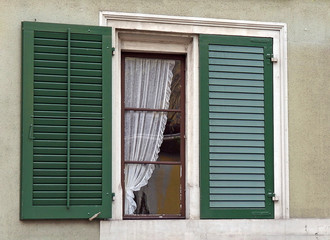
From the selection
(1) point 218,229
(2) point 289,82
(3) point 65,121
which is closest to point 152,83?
(3) point 65,121

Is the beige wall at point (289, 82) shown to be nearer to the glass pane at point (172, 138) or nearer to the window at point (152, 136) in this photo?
the window at point (152, 136)

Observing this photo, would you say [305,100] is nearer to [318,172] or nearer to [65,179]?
[318,172]

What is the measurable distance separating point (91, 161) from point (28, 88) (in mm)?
958

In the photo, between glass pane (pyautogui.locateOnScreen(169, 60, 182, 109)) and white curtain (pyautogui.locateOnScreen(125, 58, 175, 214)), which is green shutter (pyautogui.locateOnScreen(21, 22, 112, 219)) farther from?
glass pane (pyautogui.locateOnScreen(169, 60, 182, 109))

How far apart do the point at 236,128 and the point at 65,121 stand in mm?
1824

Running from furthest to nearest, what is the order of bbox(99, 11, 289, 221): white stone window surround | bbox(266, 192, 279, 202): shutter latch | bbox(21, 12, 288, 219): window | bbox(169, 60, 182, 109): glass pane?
bbox(169, 60, 182, 109): glass pane
bbox(266, 192, 279, 202): shutter latch
bbox(99, 11, 289, 221): white stone window surround
bbox(21, 12, 288, 219): window

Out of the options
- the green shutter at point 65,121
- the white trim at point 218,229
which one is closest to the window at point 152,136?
the white trim at point 218,229

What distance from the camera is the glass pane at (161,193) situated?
30.5ft

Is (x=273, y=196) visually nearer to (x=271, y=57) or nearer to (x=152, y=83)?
(x=271, y=57)

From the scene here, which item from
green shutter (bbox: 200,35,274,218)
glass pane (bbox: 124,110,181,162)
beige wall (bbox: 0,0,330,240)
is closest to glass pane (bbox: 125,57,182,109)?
glass pane (bbox: 124,110,181,162)

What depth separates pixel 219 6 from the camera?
940 cm

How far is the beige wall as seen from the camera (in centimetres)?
868

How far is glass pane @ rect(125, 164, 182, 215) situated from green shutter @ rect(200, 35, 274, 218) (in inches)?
13.6

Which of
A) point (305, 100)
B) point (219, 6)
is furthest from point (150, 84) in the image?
point (305, 100)
